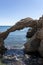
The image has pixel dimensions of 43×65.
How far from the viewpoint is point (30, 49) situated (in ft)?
84.5

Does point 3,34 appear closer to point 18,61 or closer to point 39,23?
point 39,23

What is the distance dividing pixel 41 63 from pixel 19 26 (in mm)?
9672

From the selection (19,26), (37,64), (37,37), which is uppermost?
(19,26)

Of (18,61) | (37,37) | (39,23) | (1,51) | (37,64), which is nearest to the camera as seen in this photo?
(37,64)

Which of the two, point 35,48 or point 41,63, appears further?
point 35,48

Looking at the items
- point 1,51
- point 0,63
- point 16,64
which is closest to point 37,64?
point 16,64

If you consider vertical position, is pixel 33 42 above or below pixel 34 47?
above

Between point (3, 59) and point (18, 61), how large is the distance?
86.3 inches

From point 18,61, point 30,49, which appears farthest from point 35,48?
point 18,61

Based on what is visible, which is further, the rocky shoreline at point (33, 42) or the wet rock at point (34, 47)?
the wet rock at point (34, 47)

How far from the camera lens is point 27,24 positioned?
2914 centimetres

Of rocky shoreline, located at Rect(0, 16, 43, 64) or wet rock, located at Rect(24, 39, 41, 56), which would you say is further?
wet rock, located at Rect(24, 39, 41, 56)

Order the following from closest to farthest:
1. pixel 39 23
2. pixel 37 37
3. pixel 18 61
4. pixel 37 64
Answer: pixel 37 64 → pixel 18 61 → pixel 37 37 → pixel 39 23

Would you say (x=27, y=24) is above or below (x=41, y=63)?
above
